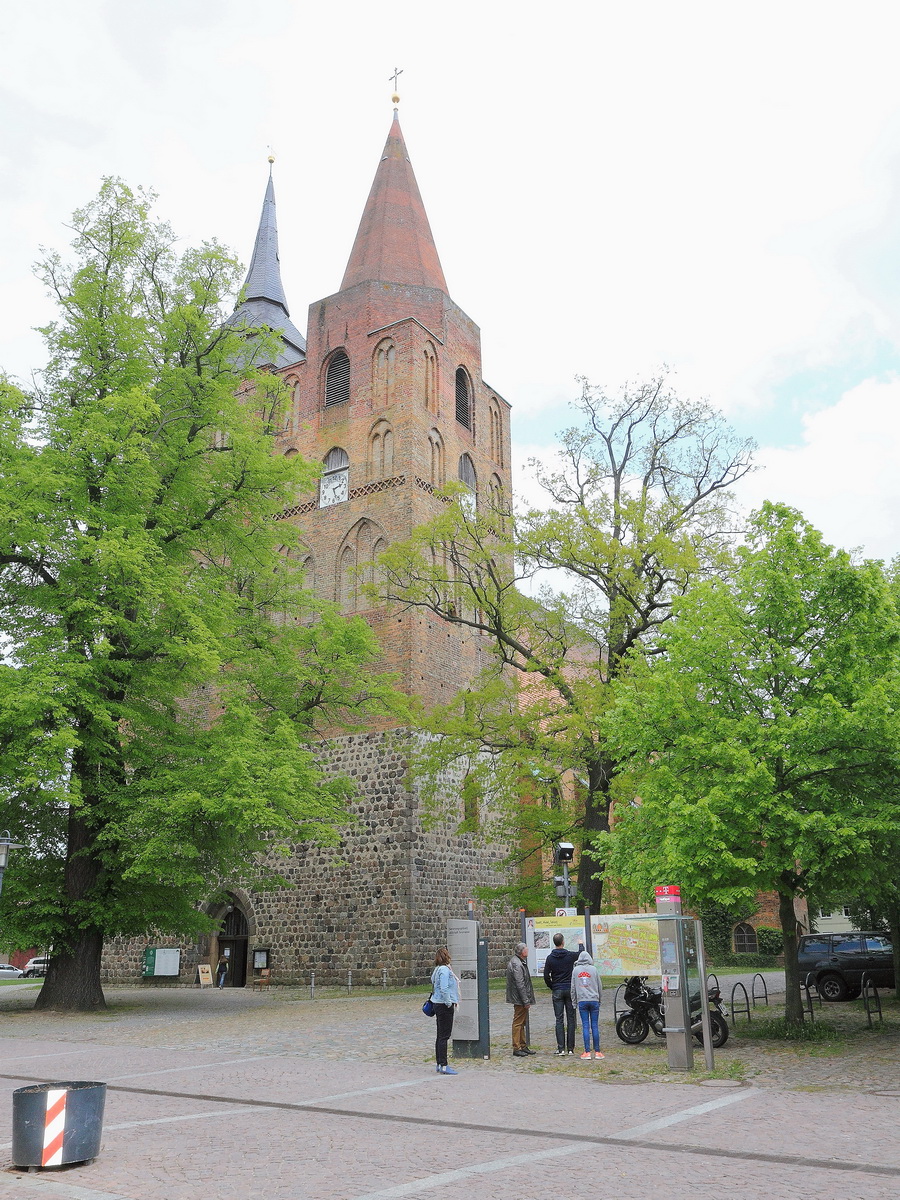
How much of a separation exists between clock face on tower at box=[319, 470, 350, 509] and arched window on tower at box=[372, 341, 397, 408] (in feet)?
8.33

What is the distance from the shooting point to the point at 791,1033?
1398 centimetres

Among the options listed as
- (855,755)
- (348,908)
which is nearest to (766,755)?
(855,755)

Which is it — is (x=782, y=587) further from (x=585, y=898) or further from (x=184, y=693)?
(x=184, y=693)

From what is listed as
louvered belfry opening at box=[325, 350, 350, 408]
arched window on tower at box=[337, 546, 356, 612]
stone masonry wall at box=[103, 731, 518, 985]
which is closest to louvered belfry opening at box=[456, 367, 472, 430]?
louvered belfry opening at box=[325, 350, 350, 408]

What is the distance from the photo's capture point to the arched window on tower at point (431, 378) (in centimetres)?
3256

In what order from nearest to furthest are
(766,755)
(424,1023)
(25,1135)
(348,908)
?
(25,1135), (766,755), (424,1023), (348,908)

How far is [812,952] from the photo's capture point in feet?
75.4

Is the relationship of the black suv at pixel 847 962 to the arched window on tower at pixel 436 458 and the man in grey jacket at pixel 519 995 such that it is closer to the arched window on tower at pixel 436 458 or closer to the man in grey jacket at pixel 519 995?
the man in grey jacket at pixel 519 995

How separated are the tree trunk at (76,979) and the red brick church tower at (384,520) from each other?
19.0ft

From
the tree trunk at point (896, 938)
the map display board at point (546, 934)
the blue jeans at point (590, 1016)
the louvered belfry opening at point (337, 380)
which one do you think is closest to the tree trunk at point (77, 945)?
the map display board at point (546, 934)

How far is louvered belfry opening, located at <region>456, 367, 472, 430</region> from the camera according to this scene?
34812mm

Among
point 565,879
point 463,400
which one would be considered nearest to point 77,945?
point 565,879

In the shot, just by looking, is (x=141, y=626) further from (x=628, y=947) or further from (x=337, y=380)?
(x=337, y=380)

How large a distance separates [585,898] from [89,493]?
528 inches
